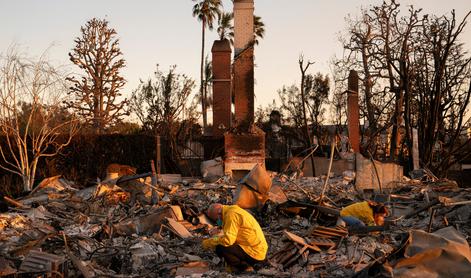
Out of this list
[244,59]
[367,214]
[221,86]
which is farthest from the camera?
[221,86]

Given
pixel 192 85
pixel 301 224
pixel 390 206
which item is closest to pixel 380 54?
pixel 192 85

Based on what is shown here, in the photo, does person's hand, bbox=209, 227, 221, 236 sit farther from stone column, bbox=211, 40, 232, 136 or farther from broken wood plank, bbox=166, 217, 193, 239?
stone column, bbox=211, 40, 232, 136

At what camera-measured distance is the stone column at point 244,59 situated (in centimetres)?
2022

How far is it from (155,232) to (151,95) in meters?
18.1

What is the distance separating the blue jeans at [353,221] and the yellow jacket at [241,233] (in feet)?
8.24

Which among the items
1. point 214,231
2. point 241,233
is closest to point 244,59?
point 214,231

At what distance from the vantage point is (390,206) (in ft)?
48.5

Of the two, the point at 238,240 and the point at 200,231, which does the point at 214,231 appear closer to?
the point at 200,231

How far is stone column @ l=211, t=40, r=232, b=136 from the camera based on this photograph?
74.8ft

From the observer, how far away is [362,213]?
11.7 metres

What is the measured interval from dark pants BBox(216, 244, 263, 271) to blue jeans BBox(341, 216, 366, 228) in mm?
2706

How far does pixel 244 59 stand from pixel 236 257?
466 inches

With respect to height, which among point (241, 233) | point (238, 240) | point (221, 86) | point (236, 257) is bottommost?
point (236, 257)

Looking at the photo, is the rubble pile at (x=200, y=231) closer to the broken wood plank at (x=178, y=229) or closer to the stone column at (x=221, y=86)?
the broken wood plank at (x=178, y=229)
